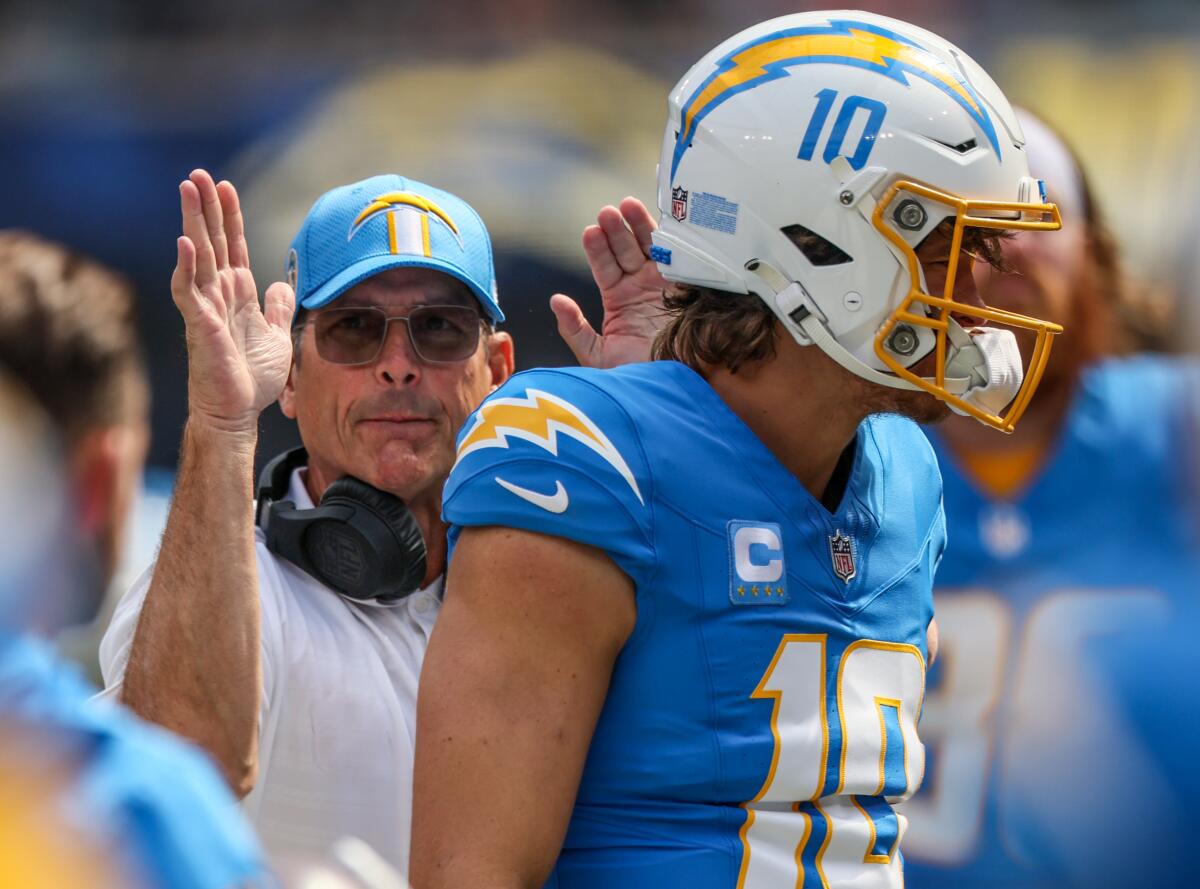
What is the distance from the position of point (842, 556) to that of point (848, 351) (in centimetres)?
24

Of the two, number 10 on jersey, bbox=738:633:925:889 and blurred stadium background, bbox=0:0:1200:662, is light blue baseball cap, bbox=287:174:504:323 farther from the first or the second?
blurred stadium background, bbox=0:0:1200:662

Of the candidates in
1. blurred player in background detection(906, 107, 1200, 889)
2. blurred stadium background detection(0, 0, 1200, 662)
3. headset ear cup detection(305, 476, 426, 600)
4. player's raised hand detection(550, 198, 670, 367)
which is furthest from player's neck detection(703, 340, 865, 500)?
blurred stadium background detection(0, 0, 1200, 662)

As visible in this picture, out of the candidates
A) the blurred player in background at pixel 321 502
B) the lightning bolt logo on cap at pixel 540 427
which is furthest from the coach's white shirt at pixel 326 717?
the lightning bolt logo on cap at pixel 540 427

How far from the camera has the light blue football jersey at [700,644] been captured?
1.91m

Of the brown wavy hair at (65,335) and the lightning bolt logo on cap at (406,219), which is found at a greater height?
the brown wavy hair at (65,335)

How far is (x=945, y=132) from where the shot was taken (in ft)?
6.80

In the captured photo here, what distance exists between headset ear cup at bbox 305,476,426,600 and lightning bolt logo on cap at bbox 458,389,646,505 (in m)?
0.70

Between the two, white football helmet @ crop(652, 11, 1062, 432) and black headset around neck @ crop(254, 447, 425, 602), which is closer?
white football helmet @ crop(652, 11, 1062, 432)

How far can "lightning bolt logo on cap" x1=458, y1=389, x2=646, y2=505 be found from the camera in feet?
6.32

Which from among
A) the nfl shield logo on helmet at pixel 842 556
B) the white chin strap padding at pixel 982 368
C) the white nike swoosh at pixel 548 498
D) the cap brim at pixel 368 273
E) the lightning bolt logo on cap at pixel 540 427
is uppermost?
the white chin strap padding at pixel 982 368

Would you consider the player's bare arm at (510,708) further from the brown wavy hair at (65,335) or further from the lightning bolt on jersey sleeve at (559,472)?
the brown wavy hair at (65,335)

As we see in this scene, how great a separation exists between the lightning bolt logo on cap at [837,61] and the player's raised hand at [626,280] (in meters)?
0.58

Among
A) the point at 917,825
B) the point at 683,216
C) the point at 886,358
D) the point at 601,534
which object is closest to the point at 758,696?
the point at 601,534

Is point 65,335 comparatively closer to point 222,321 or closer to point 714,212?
point 714,212
